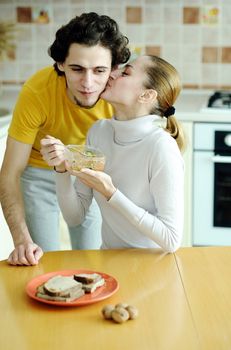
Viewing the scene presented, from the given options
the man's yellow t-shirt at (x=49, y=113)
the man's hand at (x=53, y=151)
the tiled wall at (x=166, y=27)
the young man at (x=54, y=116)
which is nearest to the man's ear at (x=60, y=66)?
the young man at (x=54, y=116)

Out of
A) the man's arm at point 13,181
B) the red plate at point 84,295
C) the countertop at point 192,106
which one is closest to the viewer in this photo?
the red plate at point 84,295

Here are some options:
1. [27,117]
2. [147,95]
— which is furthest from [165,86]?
[27,117]

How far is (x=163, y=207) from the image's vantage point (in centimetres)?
202

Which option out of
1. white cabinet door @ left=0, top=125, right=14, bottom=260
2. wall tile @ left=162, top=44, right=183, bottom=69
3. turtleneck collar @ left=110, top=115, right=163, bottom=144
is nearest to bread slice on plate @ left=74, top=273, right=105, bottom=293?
turtleneck collar @ left=110, top=115, right=163, bottom=144

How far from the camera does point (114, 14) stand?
4.05 metres

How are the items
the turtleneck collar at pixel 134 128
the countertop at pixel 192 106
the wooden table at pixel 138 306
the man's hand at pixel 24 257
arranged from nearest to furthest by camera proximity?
1. the wooden table at pixel 138 306
2. the man's hand at pixel 24 257
3. the turtleneck collar at pixel 134 128
4. the countertop at pixel 192 106

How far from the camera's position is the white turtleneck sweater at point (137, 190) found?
1.99m

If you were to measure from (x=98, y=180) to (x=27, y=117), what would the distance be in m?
0.53

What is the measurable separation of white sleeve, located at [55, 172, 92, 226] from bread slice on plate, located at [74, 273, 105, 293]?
443mm

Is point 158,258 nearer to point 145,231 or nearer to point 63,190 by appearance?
point 145,231

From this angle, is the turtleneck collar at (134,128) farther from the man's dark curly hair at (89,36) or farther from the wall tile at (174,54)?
the wall tile at (174,54)

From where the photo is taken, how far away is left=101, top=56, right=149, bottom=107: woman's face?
216 centimetres

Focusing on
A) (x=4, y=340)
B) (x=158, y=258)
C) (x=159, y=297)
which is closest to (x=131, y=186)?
(x=158, y=258)

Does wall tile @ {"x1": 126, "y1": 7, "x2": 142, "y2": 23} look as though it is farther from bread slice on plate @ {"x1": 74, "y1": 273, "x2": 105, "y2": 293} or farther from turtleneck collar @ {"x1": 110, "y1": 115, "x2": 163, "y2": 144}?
bread slice on plate @ {"x1": 74, "y1": 273, "x2": 105, "y2": 293}
